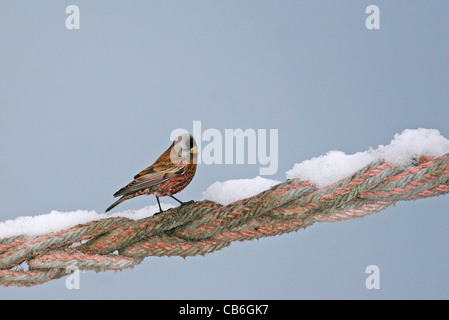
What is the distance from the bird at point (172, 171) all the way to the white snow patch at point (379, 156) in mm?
599

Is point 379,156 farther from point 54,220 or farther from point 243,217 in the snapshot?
point 54,220

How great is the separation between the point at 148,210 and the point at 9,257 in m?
0.91

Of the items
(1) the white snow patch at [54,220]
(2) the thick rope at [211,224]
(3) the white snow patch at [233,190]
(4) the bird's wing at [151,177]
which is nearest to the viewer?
(2) the thick rope at [211,224]

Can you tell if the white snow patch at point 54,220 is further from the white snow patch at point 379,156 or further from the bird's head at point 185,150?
the white snow patch at point 379,156

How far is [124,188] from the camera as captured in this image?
3416 mm

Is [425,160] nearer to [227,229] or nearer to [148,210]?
[227,229]

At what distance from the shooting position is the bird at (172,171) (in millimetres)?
3508

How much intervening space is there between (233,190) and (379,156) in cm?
88

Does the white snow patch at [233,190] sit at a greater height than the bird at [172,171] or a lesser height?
lesser

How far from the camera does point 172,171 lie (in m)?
3.55

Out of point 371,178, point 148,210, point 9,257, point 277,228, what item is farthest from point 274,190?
point 9,257

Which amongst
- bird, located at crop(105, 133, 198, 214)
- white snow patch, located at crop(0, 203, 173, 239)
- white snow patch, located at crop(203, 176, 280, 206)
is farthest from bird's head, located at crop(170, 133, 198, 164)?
white snow patch, located at crop(0, 203, 173, 239)

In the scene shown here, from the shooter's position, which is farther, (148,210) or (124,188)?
(148,210)

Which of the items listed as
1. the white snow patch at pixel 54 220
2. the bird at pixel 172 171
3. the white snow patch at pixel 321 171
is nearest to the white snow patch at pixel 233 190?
the white snow patch at pixel 321 171
